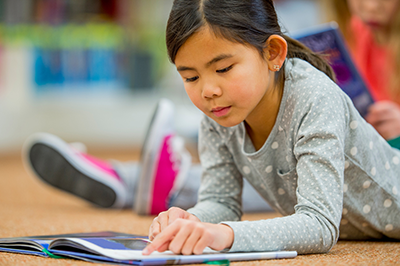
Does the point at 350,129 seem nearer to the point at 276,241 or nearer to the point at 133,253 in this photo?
the point at 276,241

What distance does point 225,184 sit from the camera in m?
0.82

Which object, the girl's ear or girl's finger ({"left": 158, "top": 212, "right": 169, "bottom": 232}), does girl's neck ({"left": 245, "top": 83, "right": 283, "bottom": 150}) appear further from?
girl's finger ({"left": 158, "top": 212, "right": 169, "bottom": 232})

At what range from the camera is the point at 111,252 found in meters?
0.56

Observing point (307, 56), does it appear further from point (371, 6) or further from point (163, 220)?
point (371, 6)

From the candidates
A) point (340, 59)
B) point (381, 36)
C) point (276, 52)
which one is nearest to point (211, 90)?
point (276, 52)

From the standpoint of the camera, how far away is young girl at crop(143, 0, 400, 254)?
0.61 m

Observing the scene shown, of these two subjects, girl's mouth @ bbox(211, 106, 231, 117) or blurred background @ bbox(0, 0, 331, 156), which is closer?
girl's mouth @ bbox(211, 106, 231, 117)

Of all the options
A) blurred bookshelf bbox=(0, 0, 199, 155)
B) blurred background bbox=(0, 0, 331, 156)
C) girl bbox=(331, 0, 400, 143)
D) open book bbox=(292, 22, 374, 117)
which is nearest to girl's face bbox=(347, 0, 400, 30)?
girl bbox=(331, 0, 400, 143)

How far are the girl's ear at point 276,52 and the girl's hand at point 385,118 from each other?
43 centimetres

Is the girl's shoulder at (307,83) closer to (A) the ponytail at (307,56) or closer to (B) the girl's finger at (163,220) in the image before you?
(A) the ponytail at (307,56)

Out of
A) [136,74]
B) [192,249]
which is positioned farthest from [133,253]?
[136,74]

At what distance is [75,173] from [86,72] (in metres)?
1.96

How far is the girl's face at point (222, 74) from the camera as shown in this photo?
0.63 m

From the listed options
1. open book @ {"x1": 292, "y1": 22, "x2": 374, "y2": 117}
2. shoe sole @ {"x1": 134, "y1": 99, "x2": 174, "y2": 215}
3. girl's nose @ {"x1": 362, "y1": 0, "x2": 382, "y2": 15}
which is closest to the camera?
open book @ {"x1": 292, "y1": 22, "x2": 374, "y2": 117}
